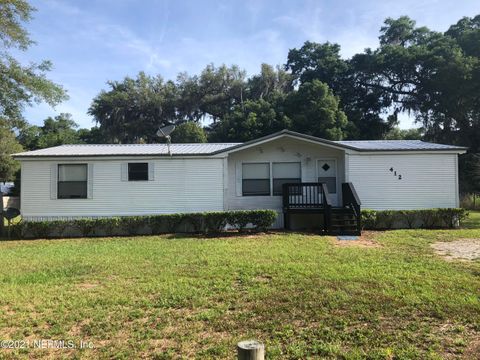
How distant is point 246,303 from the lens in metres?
4.93

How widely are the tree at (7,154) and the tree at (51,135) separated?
1415 millimetres

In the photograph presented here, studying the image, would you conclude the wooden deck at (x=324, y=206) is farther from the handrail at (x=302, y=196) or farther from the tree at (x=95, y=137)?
the tree at (x=95, y=137)

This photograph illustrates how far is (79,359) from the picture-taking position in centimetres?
359

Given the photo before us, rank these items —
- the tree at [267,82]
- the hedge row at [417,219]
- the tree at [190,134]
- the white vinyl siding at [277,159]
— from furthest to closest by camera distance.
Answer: the tree at [267,82]
the tree at [190,134]
the white vinyl siding at [277,159]
the hedge row at [417,219]

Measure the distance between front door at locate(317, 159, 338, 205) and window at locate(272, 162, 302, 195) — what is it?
82cm

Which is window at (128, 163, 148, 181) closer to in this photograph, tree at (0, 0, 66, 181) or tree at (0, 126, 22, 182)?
tree at (0, 0, 66, 181)

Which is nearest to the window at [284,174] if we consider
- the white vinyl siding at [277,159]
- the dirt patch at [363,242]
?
the white vinyl siding at [277,159]

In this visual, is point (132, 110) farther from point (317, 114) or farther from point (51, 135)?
point (317, 114)

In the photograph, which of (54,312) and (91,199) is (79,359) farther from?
(91,199)

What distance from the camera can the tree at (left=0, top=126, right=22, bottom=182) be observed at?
33.5 metres

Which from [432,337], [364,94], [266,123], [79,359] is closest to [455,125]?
[364,94]

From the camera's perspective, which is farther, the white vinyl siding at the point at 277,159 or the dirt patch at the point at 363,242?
the white vinyl siding at the point at 277,159

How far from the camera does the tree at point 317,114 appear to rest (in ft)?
89.6

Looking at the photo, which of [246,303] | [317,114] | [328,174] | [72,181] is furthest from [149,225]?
[317,114]
